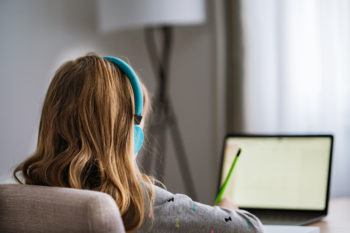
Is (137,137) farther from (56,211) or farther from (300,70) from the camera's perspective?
(300,70)

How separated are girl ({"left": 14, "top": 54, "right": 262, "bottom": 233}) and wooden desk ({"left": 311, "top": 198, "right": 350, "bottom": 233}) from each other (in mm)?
444

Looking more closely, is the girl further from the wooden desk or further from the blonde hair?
the wooden desk

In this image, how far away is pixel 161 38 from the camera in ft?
11.0

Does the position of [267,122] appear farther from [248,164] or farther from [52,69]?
[52,69]

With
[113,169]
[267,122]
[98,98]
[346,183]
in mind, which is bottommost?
[346,183]

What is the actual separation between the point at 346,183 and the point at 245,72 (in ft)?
2.12

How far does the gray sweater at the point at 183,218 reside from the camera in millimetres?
1290

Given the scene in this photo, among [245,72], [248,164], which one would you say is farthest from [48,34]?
[248,164]

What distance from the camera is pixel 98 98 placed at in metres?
1.30

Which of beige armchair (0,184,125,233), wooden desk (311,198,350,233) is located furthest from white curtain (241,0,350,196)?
beige armchair (0,184,125,233)

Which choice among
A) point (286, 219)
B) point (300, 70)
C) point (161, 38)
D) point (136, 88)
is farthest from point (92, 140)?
point (161, 38)

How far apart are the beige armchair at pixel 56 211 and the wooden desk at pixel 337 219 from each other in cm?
74

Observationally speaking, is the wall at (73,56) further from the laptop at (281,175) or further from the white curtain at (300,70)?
the laptop at (281,175)

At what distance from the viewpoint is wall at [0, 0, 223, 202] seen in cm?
306
